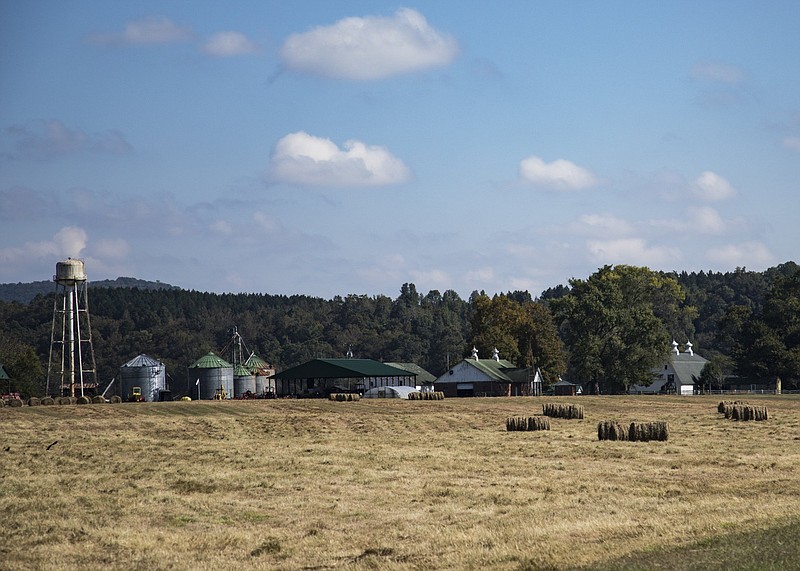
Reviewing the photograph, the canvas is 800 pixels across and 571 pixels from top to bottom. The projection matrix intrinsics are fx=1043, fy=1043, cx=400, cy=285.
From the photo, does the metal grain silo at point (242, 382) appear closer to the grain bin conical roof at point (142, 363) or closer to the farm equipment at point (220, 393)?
the farm equipment at point (220, 393)

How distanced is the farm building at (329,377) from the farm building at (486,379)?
23.2ft

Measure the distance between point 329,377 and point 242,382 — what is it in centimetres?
2022

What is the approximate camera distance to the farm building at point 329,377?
118 m

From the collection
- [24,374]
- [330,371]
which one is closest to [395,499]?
[330,371]

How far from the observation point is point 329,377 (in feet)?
388

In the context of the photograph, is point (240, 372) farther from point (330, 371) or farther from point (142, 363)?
point (330, 371)

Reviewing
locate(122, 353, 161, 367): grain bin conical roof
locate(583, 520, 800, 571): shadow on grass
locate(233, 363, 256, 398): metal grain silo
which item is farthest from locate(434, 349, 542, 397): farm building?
locate(583, 520, 800, 571): shadow on grass

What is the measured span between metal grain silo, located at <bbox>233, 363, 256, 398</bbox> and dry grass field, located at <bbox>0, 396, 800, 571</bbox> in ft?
251

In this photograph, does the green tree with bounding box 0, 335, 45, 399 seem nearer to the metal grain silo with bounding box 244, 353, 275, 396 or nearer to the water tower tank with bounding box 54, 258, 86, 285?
the water tower tank with bounding box 54, 258, 86, 285

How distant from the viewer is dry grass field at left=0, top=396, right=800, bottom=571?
20844 millimetres

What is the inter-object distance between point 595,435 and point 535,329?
83.1m

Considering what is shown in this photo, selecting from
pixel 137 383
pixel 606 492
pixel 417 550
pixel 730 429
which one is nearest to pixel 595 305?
pixel 137 383

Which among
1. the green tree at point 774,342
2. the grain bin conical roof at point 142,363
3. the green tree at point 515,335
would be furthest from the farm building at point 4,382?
the green tree at point 774,342

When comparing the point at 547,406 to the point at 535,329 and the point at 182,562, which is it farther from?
the point at 535,329
